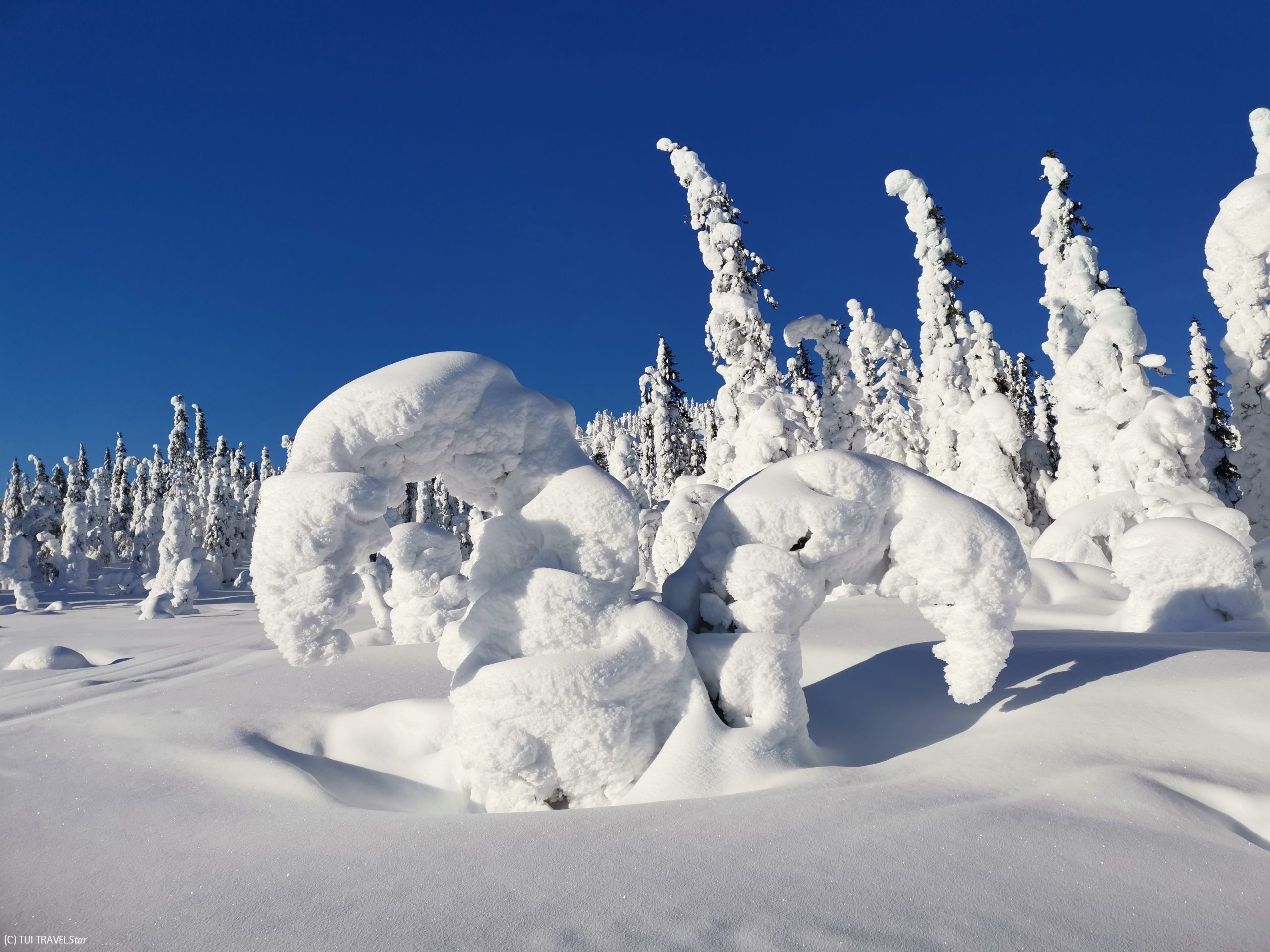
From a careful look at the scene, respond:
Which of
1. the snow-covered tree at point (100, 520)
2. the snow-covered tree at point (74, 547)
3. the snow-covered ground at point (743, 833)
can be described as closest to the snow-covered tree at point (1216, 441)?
the snow-covered ground at point (743, 833)

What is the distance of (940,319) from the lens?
18.7 metres

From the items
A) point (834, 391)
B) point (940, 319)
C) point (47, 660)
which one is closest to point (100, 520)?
point (47, 660)

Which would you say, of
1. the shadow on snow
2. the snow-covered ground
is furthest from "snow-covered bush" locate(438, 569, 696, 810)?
the shadow on snow

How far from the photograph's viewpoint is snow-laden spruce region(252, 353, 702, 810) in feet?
12.2

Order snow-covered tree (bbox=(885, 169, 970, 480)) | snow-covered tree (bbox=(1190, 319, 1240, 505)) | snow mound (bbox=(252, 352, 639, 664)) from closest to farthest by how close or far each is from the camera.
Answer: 1. snow mound (bbox=(252, 352, 639, 664))
2. snow-covered tree (bbox=(1190, 319, 1240, 505))
3. snow-covered tree (bbox=(885, 169, 970, 480))

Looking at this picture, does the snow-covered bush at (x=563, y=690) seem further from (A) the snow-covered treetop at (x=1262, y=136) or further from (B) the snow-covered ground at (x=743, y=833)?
(A) the snow-covered treetop at (x=1262, y=136)

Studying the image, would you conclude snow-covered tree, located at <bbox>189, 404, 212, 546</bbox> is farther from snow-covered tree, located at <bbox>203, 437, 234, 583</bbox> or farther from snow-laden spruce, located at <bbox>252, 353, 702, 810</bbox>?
snow-laden spruce, located at <bbox>252, 353, 702, 810</bbox>

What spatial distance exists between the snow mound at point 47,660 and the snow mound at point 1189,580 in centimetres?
1415

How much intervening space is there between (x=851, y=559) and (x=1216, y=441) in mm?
18871

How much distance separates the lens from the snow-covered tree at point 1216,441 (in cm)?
1712

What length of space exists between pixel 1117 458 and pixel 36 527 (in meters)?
53.3

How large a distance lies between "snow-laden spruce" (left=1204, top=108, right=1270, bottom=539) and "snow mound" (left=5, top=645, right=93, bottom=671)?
23.4 meters

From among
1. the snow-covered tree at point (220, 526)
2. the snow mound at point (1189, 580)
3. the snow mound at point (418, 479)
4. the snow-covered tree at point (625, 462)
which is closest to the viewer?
the snow mound at point (418, 479)

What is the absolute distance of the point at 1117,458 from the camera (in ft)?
48.0
